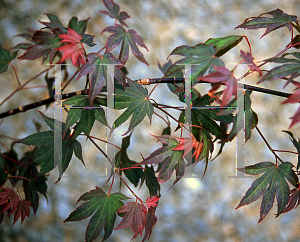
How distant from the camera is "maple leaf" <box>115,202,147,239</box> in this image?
1.53 ft

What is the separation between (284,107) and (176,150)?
2.13ft

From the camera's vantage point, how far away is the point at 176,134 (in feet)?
2.98

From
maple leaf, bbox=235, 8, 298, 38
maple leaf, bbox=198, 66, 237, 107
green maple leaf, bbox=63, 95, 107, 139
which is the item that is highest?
maple leaf, bbox=235, 8, 298, 38

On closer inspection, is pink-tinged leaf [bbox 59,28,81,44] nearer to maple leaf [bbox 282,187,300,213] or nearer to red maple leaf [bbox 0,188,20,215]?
red maple leaf [bbox 0,188,20,215]

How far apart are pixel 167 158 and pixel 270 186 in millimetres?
198

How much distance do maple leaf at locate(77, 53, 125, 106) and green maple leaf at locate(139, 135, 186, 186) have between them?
130mm

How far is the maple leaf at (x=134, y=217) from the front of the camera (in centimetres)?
47

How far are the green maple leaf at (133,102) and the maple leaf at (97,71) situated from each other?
0.19ft

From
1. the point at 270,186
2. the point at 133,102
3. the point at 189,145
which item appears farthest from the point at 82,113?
the point at 270,186

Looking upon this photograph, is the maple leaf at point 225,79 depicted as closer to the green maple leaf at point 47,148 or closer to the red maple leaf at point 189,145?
the red maple leaf at point 189,145

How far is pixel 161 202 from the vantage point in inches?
35.8

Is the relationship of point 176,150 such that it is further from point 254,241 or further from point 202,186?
point 254,241

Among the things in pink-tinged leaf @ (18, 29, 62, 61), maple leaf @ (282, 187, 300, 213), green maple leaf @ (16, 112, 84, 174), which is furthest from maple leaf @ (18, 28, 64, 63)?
maple leaf @ (282, 187, 300, 213)

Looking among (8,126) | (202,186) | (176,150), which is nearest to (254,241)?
(202,186)
